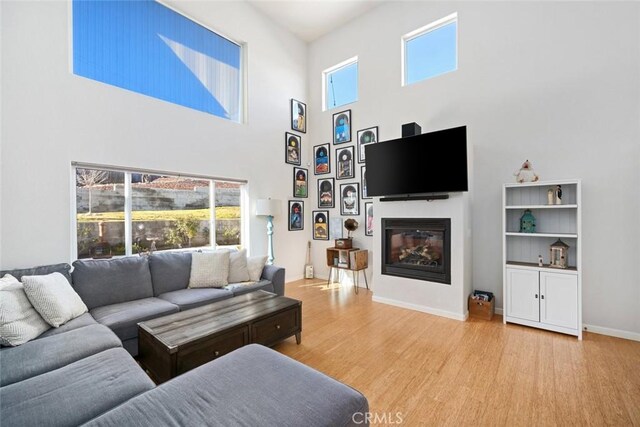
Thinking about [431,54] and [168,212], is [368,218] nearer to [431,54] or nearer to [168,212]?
[431,54]

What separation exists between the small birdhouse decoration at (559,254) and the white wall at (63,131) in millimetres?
4027

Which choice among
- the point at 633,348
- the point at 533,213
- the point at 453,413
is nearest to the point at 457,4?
the point at 533,213

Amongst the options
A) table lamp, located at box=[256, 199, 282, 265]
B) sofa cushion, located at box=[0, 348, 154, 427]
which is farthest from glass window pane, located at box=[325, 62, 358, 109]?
sofa cushion, located at box=[0, 348, 154, 427]

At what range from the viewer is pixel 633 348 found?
2.60m

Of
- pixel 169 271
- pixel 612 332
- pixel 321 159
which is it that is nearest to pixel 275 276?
pixel 169 271

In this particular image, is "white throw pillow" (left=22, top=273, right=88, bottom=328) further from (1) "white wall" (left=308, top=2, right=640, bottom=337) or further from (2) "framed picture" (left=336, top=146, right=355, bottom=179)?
(2) "framed picture" (left=336, top=146, right=355, bottom=179)

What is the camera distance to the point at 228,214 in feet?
14.7

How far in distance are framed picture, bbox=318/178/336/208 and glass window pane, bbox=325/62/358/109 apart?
147 cm

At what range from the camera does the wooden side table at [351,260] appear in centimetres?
454

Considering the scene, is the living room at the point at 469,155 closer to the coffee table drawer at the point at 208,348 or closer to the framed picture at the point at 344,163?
the coffee table drawer at the point at 208,348

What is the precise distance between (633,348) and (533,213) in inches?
59.5

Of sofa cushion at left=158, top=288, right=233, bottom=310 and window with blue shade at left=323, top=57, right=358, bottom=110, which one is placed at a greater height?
window with blue shade at left=323, top=57, right=358, bottom=110

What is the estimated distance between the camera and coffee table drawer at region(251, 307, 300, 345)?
2402 millimetres

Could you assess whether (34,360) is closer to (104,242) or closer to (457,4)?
(104,242)
